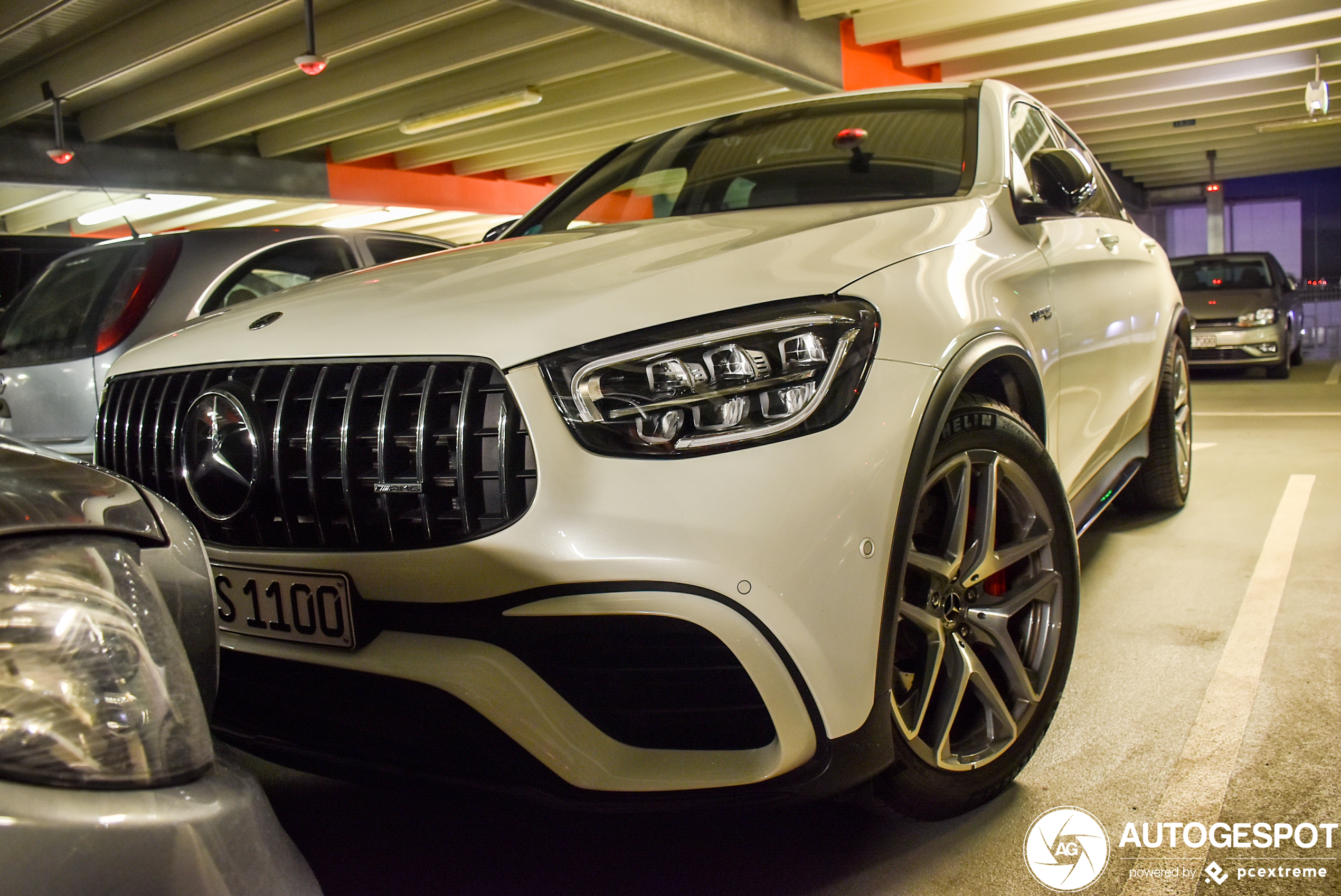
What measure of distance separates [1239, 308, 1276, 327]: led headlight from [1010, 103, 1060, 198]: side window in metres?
8.54

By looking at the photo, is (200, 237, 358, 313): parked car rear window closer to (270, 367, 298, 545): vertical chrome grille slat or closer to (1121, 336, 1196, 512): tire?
(270, 367, 298, 545): vertical chrome grille slat

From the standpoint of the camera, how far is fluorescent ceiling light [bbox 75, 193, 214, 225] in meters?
14.8

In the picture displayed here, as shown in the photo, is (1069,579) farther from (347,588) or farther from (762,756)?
(347,588)

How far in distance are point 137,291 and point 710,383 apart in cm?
347

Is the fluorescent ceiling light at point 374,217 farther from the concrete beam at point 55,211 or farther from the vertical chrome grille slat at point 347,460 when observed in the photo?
the vertical chrome grille slat at point 347,460

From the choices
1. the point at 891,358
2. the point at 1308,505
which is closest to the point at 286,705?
the point at 891,358

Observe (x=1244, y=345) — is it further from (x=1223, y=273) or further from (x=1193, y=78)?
(x=1193, y=78)

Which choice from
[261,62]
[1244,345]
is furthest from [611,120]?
[1244,345]

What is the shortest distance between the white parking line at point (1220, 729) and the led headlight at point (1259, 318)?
8.13 metres

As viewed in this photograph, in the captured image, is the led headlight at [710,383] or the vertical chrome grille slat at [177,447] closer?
the led headlight at [710,383]

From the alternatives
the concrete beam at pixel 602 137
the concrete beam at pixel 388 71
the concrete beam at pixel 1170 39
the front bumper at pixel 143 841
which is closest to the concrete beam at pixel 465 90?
the concrete beam at pixel 388 71

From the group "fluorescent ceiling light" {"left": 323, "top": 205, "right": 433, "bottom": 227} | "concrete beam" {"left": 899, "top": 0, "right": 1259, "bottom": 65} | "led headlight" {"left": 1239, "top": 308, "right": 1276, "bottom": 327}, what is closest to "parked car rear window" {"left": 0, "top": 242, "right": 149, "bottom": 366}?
"concrete beam" {"left": 899, "top": 0, "right": 1259, "bottom": 65}

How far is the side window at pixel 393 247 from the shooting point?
17.6ft

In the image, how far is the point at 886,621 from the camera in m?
1.39
